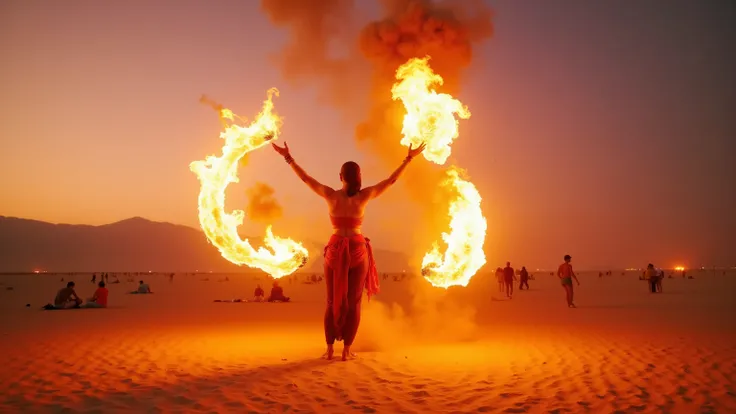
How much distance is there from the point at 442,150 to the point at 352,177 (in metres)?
2.51

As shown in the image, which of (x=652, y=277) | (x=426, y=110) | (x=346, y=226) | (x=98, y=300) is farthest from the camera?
(x=652, y=277)

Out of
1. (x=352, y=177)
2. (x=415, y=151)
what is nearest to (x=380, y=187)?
(x=352, y=177)

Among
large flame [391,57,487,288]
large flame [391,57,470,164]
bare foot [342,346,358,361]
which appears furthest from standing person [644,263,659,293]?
bare foot [342,346,358,361]

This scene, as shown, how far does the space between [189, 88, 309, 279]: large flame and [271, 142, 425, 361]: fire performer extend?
1.29m

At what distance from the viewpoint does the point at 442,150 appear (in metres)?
11.8

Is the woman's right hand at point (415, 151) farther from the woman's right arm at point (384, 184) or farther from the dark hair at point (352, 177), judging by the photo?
the dark hair at point (352, 177)

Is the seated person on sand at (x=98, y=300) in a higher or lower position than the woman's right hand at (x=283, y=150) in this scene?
lower

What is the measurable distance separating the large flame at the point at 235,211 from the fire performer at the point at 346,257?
50.8 inches

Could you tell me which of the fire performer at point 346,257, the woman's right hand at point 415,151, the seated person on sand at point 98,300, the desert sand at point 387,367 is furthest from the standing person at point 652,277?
the seated person on sand at point 98,300

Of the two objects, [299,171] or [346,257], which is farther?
[299,171]

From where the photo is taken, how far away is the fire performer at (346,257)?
10.1 m

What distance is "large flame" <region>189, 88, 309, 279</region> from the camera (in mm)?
11344

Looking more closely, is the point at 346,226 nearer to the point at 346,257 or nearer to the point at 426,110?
the point at 346,257

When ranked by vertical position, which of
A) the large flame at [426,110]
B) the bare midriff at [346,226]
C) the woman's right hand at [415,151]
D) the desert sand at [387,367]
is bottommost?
the desert sand at [387,367]
